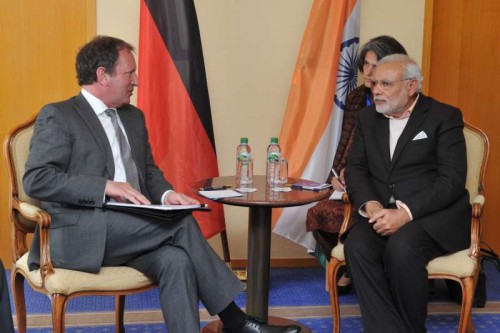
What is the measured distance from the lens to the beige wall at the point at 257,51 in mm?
4414

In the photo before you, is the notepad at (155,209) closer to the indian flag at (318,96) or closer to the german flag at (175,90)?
the german flag at (175,90)

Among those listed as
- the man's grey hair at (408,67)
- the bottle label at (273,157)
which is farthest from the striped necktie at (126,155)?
the man's grey hair at (408,67)

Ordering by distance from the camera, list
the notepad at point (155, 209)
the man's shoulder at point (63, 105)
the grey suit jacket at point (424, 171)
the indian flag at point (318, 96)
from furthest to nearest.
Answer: the indian flag at point (318, 96)
the grey suit jacket at point (424, 171)
the man's shoulder at point (63, 105)
the notepad at point (155, 209)

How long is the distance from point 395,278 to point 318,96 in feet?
5.16

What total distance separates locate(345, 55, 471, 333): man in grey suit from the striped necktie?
979 mm

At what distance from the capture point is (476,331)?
3.52 m

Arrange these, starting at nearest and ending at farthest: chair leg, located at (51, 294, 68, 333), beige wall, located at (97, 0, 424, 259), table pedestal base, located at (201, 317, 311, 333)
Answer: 1. chair leg, located at (51, 294, 68, 333)
2. table pedestal base, located at (201, 317, 311, 333)
3. beige wall, located at (97, 0, 424, 259)

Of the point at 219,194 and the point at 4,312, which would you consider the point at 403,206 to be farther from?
the point at 4,312

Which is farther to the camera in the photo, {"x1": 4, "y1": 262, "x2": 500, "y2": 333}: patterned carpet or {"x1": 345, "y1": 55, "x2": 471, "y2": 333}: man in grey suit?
{"x1": 4, "y1": 262, "x2": 500, "y2": 333}: patterned carpet

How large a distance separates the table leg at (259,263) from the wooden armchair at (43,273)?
0.68 meters

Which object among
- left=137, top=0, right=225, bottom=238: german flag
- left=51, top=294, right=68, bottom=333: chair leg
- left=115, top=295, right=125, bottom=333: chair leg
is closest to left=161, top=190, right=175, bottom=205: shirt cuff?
left=115, top=295, right=125, bottom=333: chair leg

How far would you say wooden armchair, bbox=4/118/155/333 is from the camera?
264 cm

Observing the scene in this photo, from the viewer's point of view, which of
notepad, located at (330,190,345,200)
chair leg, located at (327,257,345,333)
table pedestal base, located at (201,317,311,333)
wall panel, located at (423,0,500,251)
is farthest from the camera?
wall panel, located at (423,0,500,251)

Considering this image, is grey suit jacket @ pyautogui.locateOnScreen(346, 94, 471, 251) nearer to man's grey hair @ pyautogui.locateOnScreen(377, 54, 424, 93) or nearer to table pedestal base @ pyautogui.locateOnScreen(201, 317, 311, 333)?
man's grey hair @ pyautogui.locateOnScreen(377, 54, 424, 93)
